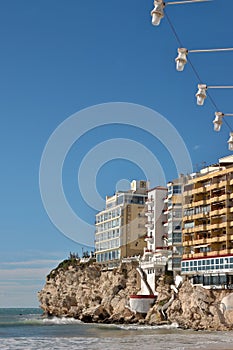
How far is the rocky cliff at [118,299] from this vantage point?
60844 mm

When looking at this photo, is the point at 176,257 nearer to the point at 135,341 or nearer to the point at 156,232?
the point at 156,232

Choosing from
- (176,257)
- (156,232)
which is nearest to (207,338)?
(176,257)

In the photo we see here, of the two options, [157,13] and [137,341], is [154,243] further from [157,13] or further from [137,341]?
[157,13]

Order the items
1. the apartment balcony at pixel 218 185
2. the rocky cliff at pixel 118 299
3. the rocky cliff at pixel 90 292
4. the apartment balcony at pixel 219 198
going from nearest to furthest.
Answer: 1. the rocky cliff at pixel 118 299
2. the apartment balcony at pixel 219 198
3. the apartment balcony at pixel 218 185
4. the rocky cliff at pixel 90 292

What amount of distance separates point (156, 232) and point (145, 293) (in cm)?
858

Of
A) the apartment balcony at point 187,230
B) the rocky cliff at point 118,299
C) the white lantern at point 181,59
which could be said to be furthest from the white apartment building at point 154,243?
the white lantern at point 181,59

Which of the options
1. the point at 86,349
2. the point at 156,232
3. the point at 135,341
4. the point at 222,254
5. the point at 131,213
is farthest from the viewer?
the point at 131,213

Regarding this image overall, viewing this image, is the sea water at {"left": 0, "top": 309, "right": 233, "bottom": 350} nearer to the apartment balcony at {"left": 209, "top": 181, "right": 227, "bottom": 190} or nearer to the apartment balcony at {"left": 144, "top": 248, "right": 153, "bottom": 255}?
the apartment balcony at {"left": 209, "top": 181, "right": 227, "bottom": 190}

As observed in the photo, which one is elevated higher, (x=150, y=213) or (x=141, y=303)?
(x=150, y=213)

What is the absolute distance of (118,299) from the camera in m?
78.2

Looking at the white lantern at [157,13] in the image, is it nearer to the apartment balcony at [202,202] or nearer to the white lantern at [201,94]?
the white lantern at [201,94]

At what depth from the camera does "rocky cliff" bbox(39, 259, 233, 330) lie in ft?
200

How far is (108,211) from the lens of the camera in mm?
90438

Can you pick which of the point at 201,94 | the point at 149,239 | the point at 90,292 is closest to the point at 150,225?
the point at 149,239
